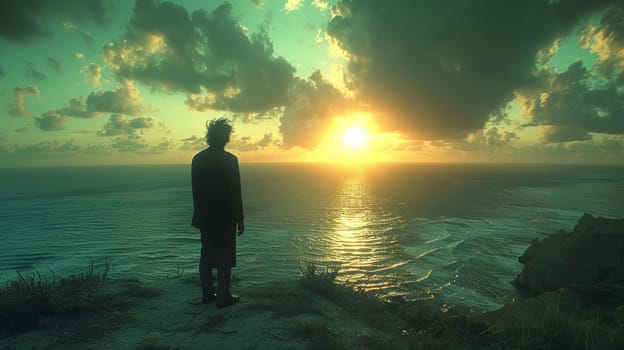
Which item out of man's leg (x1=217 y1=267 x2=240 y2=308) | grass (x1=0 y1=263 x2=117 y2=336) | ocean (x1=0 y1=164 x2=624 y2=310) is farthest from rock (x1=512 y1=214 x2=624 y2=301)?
grass (x1=0 y1=263 x2=117 y2=336)

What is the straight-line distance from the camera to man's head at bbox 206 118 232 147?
20.8 feet

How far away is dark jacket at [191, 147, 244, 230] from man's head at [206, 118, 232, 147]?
0.14 meters

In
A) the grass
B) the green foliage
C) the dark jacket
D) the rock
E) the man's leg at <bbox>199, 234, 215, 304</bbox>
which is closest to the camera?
the green foliage

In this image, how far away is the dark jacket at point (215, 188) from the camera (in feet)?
20.4

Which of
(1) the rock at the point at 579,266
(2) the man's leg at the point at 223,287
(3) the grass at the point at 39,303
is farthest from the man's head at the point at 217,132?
(1) the rock at the point at 579,266

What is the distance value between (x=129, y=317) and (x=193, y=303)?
1.15 metres

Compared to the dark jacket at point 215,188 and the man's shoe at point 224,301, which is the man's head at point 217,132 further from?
the man's shoe at point 224,301

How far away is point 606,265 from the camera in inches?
622

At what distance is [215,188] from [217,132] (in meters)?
1.11

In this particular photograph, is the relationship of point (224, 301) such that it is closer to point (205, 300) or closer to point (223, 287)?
point (223, 287)

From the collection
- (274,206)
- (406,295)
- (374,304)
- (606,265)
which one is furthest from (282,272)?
(274,206)

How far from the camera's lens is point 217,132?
635cm

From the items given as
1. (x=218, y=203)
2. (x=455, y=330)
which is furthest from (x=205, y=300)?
(x=455, y=330)

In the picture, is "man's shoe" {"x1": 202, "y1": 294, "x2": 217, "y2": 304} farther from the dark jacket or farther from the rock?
the rock
